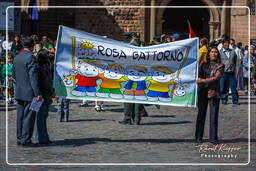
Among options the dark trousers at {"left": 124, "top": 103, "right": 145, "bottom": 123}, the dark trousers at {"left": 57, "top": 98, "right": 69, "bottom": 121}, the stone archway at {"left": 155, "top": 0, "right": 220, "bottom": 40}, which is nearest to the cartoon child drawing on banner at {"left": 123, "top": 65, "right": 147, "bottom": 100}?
Answer: the dark trousers at {"left": 124, "top": 103, "right": 145, "bottom": 123}

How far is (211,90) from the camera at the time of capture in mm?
13828

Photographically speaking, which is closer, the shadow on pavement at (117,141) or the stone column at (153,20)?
the shadow on pavement at (117,141)

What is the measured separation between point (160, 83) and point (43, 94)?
1.88 meters

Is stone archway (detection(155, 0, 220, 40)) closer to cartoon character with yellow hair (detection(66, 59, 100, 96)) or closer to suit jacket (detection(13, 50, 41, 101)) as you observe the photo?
cartoon character with yellow hair (detection(66, 59, 100, 96))

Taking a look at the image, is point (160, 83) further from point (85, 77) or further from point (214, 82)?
point (85, 77)

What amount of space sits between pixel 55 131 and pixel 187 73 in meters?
2.95

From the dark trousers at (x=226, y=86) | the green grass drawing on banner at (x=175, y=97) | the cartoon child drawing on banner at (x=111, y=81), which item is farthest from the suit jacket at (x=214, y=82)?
the dark trousers at (x=226, y=86)

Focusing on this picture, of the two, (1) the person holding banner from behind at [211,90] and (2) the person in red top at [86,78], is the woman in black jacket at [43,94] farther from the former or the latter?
(1) the person holding banner from behind at [211,90]

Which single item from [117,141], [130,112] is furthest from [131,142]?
[130,112]

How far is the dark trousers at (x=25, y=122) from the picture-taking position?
13.4 m

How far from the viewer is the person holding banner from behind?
13805 mm

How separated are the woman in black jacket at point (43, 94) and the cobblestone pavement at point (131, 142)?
0.22 m

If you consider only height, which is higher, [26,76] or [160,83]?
[26,76]

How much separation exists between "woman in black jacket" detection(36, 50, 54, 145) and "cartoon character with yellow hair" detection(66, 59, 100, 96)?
0.39 meters
